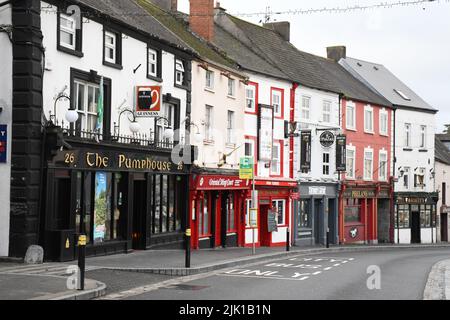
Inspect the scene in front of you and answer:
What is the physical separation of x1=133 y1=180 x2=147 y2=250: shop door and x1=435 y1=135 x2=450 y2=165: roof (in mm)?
33498

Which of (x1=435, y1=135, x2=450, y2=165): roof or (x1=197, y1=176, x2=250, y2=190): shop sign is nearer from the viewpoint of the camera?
(x1=197, y1=176, x2=250, y2=190): shop sign

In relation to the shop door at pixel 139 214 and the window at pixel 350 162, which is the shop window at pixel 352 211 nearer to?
the window at pixel 350 162

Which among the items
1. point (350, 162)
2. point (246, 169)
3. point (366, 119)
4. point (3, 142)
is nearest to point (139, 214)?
point (246, 169)

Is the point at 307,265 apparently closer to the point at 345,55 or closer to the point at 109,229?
the point at 109,229

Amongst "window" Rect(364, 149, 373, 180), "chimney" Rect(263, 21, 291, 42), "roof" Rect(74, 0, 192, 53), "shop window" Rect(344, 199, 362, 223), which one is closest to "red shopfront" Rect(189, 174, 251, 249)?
"roof" Rect(74, 0, 192, 53)

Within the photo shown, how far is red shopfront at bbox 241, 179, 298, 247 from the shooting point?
32.0m

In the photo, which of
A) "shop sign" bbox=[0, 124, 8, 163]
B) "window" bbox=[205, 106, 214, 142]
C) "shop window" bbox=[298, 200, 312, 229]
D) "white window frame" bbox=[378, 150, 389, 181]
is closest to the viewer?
"shop sign" bbox=[0, 124, 8, 163]

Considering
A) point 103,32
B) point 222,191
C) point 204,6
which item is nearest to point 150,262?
point 103,32

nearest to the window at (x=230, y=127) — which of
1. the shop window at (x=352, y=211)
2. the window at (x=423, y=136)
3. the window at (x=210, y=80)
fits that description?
the window at (x=210, y=80)

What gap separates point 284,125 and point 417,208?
17214 mm

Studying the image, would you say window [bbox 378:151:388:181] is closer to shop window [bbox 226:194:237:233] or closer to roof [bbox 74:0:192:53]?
shop window [bbox 226:194:237:233]

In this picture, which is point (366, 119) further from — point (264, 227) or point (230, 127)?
A: point (230, 127)

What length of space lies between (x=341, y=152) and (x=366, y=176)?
515 centimetres
